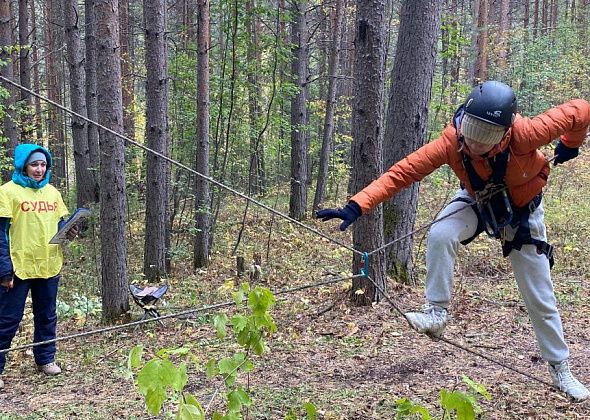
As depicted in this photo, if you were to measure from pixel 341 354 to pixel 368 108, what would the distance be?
2542 mm

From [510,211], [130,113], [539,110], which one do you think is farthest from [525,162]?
[539,110]

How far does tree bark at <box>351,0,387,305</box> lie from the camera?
5791mm

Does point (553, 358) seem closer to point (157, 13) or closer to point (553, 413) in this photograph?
point (553, 413)

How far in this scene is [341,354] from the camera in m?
5.55

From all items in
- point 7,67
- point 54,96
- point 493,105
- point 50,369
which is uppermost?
point 493,105

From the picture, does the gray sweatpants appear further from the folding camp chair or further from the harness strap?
the folding camp chair

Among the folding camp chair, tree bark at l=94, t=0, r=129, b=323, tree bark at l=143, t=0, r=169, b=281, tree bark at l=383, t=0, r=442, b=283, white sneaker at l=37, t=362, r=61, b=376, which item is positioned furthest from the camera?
tree bark at l=143, t=0, r=169, b=281

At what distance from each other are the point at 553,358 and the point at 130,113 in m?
15.4

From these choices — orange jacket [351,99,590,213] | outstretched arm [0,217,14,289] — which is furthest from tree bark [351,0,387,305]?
outstretched arm [0,217,14,289]

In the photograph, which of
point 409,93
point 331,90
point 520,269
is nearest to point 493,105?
point 520,269

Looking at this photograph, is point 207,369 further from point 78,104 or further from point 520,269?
point 78,104

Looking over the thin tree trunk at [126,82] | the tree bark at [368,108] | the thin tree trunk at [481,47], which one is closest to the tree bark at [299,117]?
the thin tree trunk at [126,82]

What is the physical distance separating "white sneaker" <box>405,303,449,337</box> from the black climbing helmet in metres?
1.35

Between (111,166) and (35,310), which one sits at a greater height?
(111,166)
